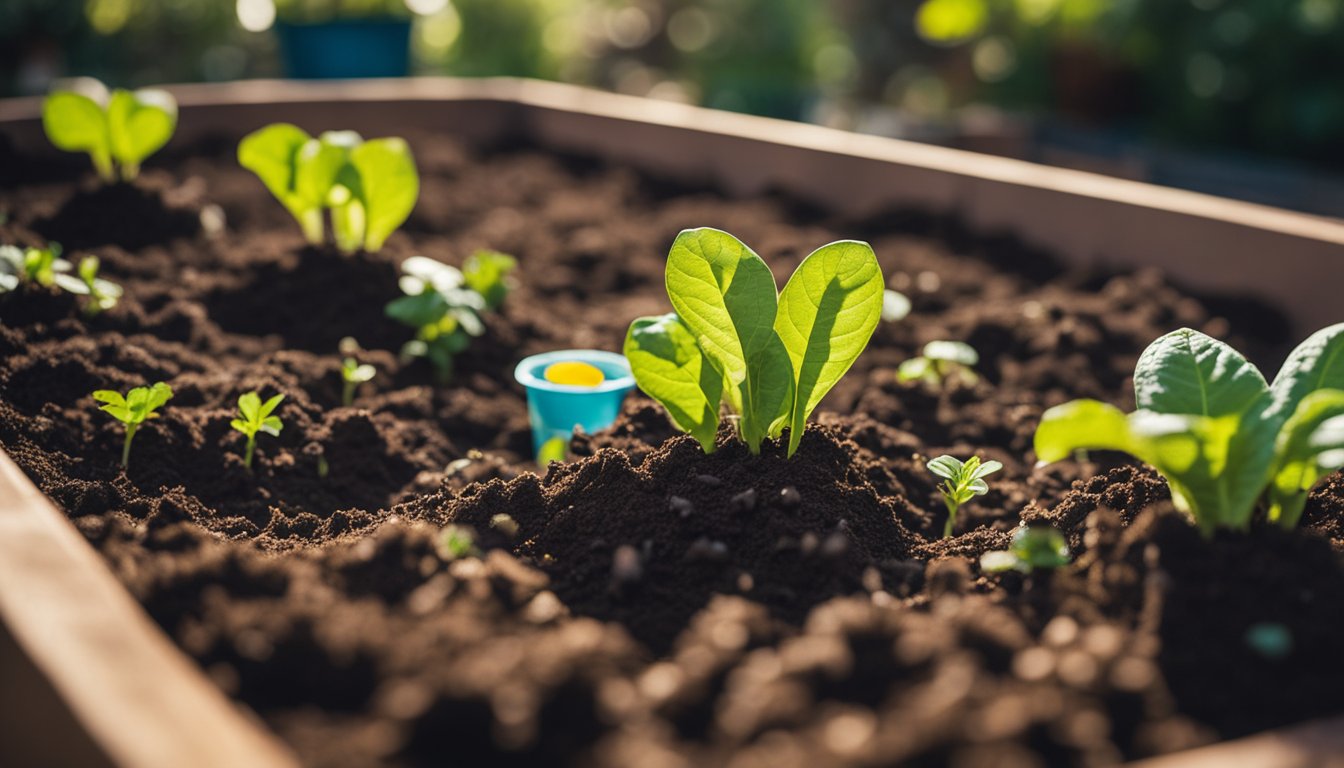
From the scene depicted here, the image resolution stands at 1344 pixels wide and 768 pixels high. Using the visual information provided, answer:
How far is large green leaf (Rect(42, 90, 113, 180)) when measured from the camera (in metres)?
2.74

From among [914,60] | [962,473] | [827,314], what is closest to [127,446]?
[827,314]

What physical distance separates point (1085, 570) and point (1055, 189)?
5.27 ft

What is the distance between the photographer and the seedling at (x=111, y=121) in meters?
2.75

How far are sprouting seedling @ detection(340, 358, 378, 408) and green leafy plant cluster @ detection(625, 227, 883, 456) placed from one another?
0.71 meters

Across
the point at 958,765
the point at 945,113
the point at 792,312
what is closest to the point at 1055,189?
the point at 792,312

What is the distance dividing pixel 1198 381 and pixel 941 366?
0.85 m

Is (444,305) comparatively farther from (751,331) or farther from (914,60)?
(914,60)

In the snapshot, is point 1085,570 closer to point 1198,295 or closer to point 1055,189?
point 1198,295

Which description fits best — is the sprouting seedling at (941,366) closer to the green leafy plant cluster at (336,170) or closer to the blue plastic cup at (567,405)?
the blue plastic cup at (567,405)

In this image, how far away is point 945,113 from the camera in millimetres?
6090

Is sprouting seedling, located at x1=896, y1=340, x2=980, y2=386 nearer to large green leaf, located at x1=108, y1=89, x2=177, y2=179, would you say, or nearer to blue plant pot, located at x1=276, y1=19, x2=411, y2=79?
large green leaf, located at x1=108, y1=89, x2=177, y2=179

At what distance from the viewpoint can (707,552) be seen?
136 centimetres

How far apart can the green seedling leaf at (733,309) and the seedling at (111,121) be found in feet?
6.13

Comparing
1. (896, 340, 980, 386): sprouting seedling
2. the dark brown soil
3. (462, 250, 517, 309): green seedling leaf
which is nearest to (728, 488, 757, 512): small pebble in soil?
the dark brown soil
